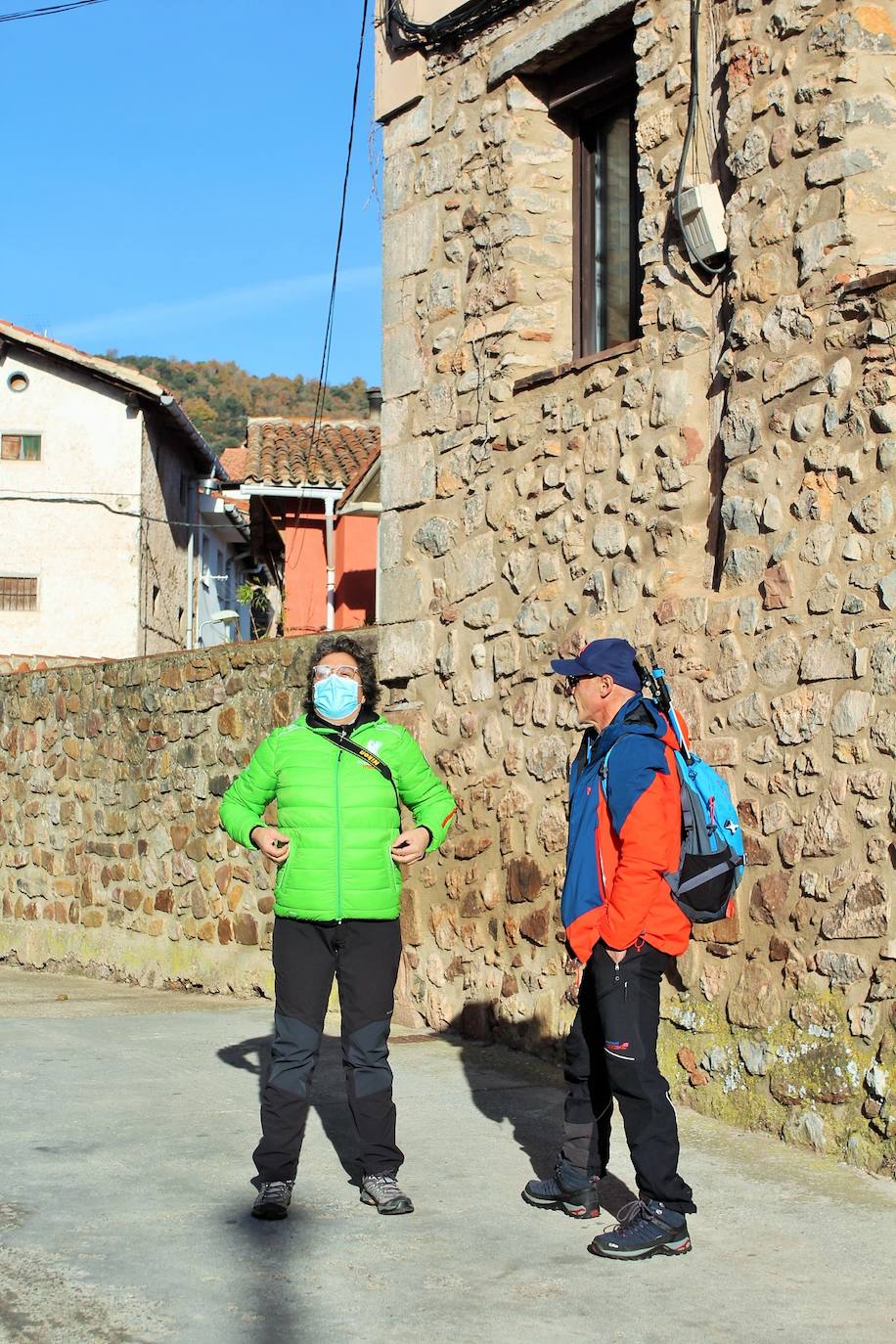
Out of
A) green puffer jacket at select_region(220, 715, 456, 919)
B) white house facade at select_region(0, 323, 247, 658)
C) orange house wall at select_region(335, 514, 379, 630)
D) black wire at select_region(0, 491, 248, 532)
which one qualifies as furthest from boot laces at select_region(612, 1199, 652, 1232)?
black wire at select_region(0, 491, 248, 532)

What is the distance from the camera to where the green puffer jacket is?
189 inches

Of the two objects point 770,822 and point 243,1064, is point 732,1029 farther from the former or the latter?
point 243,1064

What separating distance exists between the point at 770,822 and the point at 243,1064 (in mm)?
2710

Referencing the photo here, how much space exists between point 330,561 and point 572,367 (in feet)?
52.5

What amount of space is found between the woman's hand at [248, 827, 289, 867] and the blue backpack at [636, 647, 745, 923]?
3.94ft

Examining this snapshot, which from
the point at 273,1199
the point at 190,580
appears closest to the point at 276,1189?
the point at 273,1199

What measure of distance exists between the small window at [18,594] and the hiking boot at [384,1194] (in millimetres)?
26509

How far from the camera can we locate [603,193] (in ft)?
25.0

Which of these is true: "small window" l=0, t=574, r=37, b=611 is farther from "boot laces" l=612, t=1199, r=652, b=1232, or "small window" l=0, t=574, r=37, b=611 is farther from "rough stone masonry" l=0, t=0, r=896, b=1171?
"boot laces" l=612, t=1199, r=652, b=1232

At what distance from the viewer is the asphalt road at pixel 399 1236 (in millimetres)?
3764

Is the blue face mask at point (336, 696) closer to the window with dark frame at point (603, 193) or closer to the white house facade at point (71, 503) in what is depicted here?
the window with dark frame at point (603, 193)

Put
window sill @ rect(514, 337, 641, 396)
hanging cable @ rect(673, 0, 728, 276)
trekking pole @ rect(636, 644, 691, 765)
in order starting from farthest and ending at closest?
window sill @ rect(514, 337, 641, 396)
hanging cable @ rect(673, 0, 728, 276)
trekking pole @ rect(636, 644, 691, 765)

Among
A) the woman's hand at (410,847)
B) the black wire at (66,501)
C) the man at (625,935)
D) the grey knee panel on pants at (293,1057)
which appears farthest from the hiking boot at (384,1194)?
the black wire at (66,501)

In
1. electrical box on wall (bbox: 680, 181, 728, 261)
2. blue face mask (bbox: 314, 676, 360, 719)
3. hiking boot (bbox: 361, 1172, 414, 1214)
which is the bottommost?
hiking boot (bbox: 361, 1172, 414, 1214)
